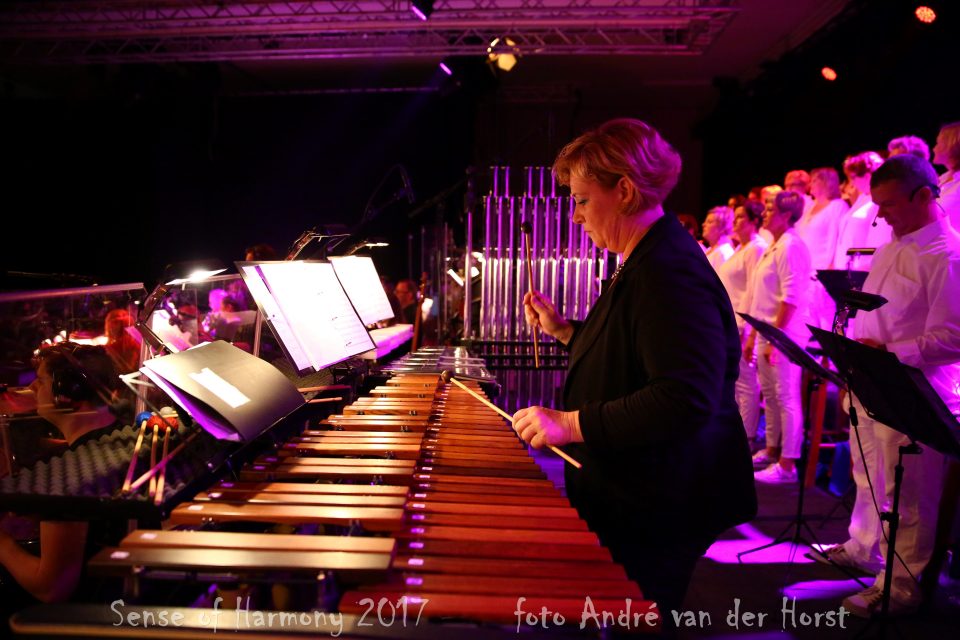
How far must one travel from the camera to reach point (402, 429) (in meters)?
2.29

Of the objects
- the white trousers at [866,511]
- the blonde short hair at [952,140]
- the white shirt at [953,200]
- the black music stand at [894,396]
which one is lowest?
the white trousers at [866,511]

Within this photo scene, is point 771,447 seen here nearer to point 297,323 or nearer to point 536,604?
point 297,323

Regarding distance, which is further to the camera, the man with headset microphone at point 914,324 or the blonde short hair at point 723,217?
the blonde short hair at point 723,217

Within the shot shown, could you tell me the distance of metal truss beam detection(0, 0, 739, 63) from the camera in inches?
285

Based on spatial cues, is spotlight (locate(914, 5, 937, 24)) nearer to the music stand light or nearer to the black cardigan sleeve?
the black cardigan sleeve

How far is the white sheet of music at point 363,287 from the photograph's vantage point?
12.1ft

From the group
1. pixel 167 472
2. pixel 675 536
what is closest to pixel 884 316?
pixel 675 536

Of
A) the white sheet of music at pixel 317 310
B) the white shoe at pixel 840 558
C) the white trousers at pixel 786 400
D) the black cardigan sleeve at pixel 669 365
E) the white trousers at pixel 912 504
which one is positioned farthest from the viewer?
the white trousers at pixel 786 400

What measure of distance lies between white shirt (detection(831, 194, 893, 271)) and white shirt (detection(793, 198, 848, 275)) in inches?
7.6

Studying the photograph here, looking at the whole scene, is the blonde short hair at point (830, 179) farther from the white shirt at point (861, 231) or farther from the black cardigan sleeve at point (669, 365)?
the black cardigan sleeve at point (669, 365)

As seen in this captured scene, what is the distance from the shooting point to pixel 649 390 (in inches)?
58.9

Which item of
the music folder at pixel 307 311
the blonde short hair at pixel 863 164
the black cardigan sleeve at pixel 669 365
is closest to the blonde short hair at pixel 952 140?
the blonde short hair at pixel 863 164

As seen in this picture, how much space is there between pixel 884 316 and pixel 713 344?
87.8 inches

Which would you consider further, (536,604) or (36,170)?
(36,170)
